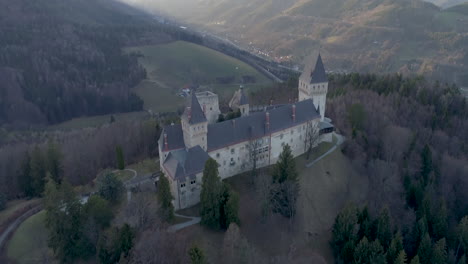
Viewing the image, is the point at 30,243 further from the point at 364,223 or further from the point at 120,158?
the point at 364,223

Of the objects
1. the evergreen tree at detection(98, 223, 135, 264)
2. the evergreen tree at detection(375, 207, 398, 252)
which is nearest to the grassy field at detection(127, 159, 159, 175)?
the evergreen tree at detection(98, 223, 135, 264)

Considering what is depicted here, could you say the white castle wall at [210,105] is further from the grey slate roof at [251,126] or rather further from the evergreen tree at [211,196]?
the evergreen tree at [211,196]

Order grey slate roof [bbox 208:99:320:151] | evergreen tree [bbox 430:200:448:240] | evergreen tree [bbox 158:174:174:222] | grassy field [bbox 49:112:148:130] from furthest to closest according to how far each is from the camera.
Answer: grassy field [bbox 49:112:148:130] < grey slate roof [bbox 208:99:320:151] < evergreen tree [bbox 430:200:448:240] < evergreen tree [bbox 158:174:174:222]

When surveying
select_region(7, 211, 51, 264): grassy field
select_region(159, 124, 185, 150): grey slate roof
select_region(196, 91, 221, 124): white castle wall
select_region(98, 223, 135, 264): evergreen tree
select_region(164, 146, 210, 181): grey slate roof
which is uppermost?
select_region(196, 91, 221, 124): white castle wall

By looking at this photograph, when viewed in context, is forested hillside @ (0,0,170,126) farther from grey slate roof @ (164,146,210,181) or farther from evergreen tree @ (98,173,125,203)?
grey slate roof @ (164,146,210,181)

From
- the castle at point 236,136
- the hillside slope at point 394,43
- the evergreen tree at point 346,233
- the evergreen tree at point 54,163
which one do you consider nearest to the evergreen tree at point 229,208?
the castle at point 236,136

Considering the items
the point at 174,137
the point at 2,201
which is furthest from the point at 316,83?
the point at 2,201

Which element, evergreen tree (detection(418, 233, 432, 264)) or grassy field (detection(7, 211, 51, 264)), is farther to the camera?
evergreen tree (detection(418, 233, 432, 264))
